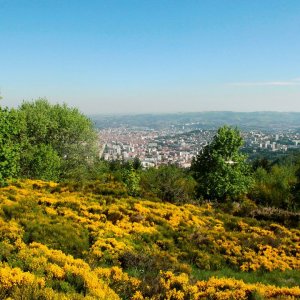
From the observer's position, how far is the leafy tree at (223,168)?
4931 centimetres

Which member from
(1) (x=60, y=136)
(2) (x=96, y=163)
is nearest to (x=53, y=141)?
(1) (x=60, y=136)

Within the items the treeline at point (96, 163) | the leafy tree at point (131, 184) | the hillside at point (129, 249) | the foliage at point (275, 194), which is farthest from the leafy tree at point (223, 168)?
the hillside at point (129, 249)

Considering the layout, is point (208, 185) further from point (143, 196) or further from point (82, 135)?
point (82, 135)

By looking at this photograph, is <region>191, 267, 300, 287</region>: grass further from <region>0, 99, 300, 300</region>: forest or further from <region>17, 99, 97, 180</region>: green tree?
<region>17, 99, 97, 180</region>: green tree

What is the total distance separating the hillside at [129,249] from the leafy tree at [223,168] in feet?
60.1

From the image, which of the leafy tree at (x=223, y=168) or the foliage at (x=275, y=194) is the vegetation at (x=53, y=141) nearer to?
the leafy tree at (x=223, y=168)

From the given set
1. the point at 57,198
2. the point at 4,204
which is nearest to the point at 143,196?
the point at 57,198

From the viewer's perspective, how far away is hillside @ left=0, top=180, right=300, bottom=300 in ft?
40.2

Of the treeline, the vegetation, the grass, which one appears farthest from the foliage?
the grass

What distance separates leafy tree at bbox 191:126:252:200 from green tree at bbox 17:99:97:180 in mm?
18691

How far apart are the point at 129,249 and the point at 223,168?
32537mm

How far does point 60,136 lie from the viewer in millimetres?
57656

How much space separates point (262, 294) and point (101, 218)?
519 inches

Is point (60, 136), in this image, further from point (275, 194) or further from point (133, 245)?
point (133, 245)
